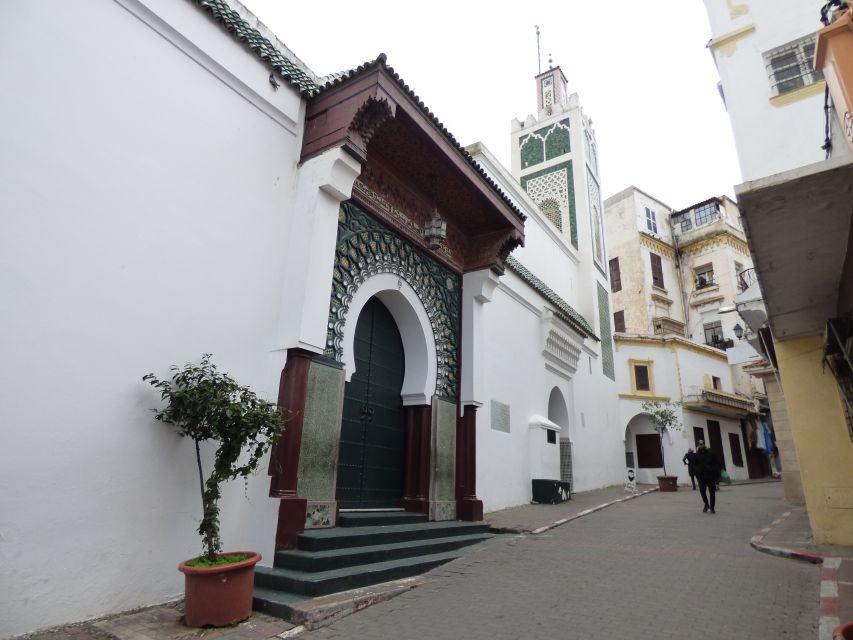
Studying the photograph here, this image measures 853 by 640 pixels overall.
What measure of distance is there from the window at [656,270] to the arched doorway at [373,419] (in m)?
22.0

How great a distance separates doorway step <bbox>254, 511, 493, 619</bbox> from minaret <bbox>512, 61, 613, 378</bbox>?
11.0 meters

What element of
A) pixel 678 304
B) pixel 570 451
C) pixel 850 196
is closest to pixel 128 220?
pixel 850 196

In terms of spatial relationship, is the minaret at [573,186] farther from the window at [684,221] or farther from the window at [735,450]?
the window at [684,221]

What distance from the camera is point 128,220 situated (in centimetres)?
411

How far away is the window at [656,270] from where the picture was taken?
85.4ft

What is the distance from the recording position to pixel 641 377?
21609mm

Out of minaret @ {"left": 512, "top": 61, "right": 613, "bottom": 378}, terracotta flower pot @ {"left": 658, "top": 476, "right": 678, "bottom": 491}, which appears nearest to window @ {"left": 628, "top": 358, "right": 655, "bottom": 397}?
minaret @ {"left": 512, "top": 61, "right": 613, "bottom": 378}

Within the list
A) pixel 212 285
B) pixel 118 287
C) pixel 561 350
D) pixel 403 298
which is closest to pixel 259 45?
pixel 212 285

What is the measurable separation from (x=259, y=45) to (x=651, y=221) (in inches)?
1009

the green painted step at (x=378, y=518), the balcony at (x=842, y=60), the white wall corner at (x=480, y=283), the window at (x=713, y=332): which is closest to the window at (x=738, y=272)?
the window at (x=713, y=332)

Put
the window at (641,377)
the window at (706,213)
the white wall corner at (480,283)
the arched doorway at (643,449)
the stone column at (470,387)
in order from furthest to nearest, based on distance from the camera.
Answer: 1. the window at (706,213)
2. the window at (641,377)
3. the arched doorway at (643,449)
4. the white wall corner at (480,283)
5. the stone column at (470,387)

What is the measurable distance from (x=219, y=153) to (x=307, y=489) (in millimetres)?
3234

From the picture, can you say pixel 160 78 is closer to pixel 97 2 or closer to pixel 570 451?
pixel 97 2

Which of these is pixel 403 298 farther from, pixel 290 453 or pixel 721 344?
pixel 721 344
